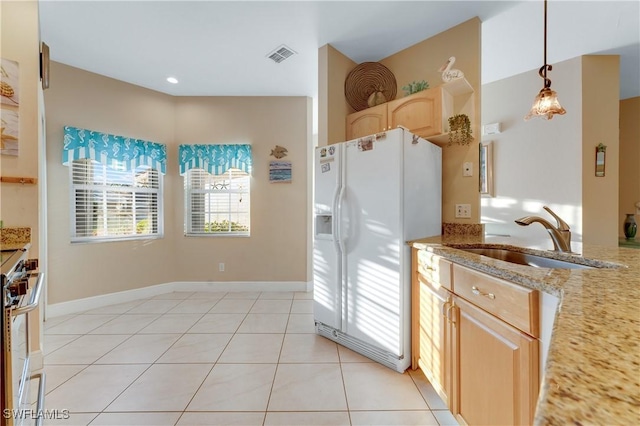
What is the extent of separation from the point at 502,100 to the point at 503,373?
11.4ft

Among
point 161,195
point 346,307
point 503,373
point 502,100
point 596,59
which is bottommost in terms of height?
point 346,307

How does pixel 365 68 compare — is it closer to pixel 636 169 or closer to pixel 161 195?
pixel 161 195

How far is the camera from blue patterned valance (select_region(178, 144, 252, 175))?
354 centimetres

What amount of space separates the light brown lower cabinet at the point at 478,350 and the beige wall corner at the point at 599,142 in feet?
8.43

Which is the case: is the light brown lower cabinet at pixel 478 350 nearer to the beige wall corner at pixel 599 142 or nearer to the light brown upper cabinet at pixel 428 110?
the light brown upper cabinet at pixel 428 110

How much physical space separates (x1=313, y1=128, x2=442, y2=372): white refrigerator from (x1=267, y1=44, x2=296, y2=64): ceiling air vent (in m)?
1.25

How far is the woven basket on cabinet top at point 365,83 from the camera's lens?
2600 mm

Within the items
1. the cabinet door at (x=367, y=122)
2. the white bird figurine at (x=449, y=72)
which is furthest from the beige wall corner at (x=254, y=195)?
the white bird figurine at (x=449, y=72)

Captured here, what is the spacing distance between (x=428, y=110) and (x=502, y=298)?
1.57 metres

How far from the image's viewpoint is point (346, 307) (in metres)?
2.05

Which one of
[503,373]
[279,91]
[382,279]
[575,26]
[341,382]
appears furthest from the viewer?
[279,91]

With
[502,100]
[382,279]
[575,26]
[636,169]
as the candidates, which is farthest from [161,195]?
[636,169]

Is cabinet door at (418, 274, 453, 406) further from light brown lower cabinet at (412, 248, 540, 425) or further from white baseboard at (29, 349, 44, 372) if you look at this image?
white baseboard at (29, 349, 44, 372)

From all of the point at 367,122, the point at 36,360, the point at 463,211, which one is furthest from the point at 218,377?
the point at 367,122
